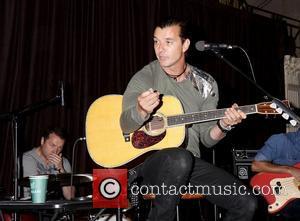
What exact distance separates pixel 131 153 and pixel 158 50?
0.74m

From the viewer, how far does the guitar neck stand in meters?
2.91

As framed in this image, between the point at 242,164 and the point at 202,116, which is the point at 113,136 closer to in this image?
the point at 202,116

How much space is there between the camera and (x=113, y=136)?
10.3 feet

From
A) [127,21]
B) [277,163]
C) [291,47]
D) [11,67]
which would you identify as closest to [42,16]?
[11,67]

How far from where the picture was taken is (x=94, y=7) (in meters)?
5.32

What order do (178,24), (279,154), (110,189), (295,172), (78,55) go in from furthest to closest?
(78,55)
(279,154)
(295,172)
(178,24)
(110,189)

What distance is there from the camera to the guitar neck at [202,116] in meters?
2.91

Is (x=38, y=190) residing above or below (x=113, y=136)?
below

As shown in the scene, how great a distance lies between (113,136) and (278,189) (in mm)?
1904

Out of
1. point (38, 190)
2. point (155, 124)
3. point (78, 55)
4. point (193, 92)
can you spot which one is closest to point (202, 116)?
point (193, 92)

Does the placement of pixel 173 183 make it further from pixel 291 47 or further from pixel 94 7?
pixel 291 47

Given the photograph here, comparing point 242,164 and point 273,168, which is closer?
point 273,168

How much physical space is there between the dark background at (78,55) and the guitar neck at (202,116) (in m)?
1.51

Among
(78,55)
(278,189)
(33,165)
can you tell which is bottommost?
(278,189)
